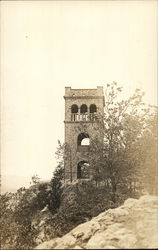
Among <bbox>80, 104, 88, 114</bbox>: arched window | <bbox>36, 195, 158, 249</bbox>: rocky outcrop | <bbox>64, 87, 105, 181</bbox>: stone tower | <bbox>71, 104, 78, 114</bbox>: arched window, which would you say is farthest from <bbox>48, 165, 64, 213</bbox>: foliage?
<bbox>36, 195, 158, 249</bbox>: rocky outcrop

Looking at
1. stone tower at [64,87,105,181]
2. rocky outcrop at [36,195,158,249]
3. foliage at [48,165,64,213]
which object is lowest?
foliage at [48,165,64,213]

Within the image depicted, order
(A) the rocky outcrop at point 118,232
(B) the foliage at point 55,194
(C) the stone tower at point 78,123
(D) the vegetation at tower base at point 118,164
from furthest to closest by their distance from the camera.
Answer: (C) the stone tower at point 78,123 < (B) the foliage at point 55,194 < (D) the vegetation at tower base at point 118,164 < (A) the rocky outcrop at point 118,232

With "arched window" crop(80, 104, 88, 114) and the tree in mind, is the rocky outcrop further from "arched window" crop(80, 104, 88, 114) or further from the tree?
"arched window" crop(80, 104, 88, 114)

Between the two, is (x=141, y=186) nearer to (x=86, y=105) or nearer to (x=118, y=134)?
(x=118, y=134)

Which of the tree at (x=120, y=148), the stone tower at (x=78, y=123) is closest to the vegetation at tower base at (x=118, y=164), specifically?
the tree at (x=120, y=148)

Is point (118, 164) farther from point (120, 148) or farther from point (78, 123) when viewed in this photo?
point (78, 123)

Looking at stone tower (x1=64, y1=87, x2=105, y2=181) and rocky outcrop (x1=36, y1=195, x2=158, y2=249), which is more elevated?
stone tower (x1=64, y1=87, x2=105, y2=181)

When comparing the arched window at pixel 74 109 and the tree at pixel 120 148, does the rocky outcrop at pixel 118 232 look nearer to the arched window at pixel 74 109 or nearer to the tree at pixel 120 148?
the tree at pixel 120 148
